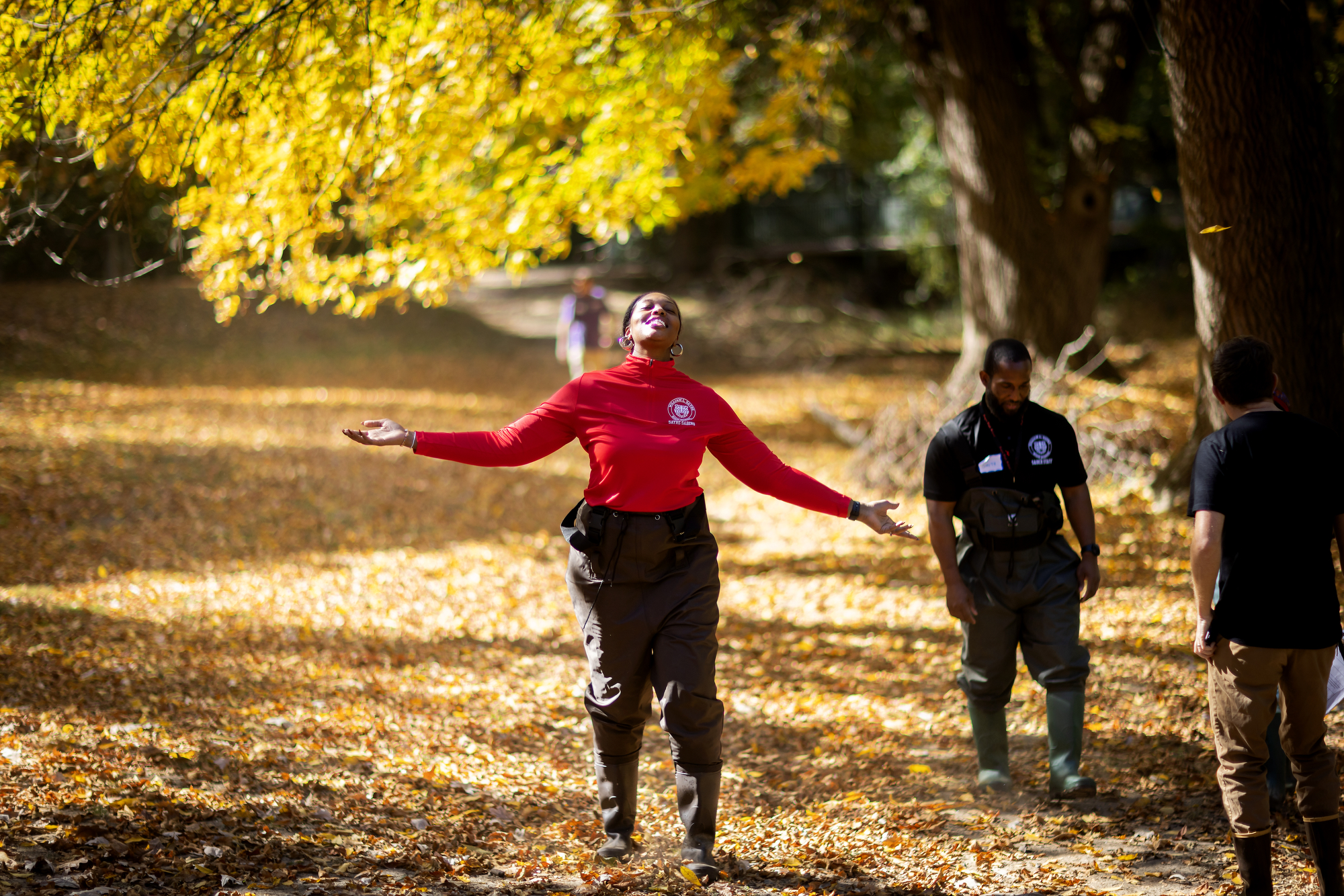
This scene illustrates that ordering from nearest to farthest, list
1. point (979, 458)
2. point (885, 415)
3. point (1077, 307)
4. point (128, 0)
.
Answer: point (979, 458) → point (128, 0) → point (885, 415) → point (1077, 307)

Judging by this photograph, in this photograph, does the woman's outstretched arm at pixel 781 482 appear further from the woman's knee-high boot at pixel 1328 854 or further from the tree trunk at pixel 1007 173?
the tree trunk at pixel 1007 173

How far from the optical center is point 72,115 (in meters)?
5.41

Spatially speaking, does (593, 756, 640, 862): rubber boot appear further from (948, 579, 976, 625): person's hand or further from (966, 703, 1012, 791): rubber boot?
(966, 703, 1012, 791): rubber boot

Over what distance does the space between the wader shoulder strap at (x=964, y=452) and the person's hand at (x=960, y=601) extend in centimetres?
42

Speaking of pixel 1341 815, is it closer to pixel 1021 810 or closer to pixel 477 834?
pixel 1021 810

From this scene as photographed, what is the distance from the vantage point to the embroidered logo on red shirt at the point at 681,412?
3.79 meters

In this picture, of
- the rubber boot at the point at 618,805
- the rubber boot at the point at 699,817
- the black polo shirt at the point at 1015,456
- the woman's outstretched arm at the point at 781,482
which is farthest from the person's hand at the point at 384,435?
the black polo shirt at the point at 1015,456

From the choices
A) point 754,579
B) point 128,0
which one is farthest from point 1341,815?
point 128,0

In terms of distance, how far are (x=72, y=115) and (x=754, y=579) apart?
5.61 meters

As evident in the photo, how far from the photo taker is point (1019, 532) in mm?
4336

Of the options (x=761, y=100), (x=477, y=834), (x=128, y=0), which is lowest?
(x=477, y=834)

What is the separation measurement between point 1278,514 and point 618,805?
2.50 metres

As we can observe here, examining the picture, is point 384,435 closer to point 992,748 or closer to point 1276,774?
point 992,748

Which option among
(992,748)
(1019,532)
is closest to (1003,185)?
(1019,532)
